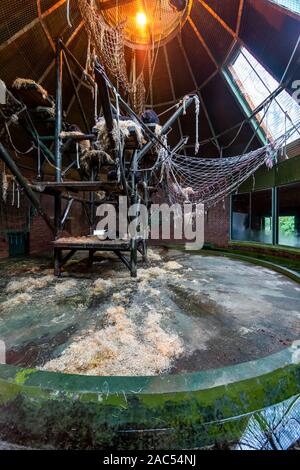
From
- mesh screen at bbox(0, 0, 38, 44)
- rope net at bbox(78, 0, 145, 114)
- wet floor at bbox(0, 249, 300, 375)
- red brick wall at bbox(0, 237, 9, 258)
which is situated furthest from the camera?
red brick wall at bbox(0, 237, 9, 258)

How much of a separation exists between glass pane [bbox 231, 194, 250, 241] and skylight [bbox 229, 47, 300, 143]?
2.44 meters

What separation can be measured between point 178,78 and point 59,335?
28.8 feet

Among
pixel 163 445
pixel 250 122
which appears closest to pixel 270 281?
pixel 163 445

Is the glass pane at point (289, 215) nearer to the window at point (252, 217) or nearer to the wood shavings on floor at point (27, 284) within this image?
the window at point (252, 217)

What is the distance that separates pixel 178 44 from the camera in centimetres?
682

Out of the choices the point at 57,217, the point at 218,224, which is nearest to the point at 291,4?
the point at 57,217

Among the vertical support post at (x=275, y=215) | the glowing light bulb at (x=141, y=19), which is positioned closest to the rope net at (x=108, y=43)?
the glowing light bulb at (x=141, y=19)

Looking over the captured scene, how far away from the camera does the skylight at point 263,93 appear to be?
223 inches

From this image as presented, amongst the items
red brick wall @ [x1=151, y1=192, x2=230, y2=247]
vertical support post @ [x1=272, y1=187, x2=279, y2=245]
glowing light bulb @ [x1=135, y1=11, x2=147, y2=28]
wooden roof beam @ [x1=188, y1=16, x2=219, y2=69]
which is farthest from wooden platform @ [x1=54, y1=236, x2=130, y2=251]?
glowing light bulb @ [x1=135, y1=11, x2=147, y2=28]

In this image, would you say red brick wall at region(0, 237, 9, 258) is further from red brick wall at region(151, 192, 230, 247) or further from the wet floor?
red brick wall at region(151, 192, 230, 247)

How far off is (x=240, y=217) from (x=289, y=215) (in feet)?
6.85

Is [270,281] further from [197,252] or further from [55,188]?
[55,188]

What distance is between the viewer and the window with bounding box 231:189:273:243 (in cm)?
737

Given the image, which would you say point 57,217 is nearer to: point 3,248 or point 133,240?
point 133,240
